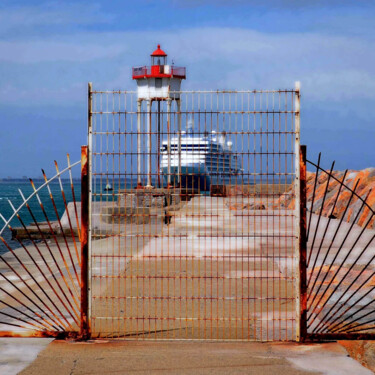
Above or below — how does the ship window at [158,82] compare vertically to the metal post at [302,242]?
above

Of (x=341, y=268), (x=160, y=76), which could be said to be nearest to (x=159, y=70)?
(x=160, y=76)

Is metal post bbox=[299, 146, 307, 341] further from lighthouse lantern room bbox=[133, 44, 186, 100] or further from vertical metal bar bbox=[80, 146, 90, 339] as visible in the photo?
lighthouse lantern room bbox=[133, 44, 186, 100]

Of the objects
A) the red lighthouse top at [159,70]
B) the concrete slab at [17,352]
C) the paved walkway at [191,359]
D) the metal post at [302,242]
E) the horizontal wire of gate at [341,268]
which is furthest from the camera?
the red lighthouse top at [159,70]

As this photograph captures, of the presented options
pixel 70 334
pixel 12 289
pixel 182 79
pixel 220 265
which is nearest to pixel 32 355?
pixel 70 334

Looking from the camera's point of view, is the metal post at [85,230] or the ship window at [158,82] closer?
the metal post at [85,230]

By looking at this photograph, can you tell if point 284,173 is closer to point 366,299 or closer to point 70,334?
point 70,334

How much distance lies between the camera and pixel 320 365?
6730 mm

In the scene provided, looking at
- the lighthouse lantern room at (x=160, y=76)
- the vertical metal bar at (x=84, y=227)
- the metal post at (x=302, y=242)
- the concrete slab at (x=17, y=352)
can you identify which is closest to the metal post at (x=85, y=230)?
the vertical metal bar at (x=84, y=227)

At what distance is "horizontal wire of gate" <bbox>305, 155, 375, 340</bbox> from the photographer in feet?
24.7

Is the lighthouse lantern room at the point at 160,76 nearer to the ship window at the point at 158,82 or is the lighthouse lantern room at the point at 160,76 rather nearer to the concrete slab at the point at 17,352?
the ship window at the point at 158,82

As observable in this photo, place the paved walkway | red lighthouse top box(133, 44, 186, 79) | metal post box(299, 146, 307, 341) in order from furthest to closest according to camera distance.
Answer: red lighthouse top box(133, 44, 186, 79), metal post box(299, 146, 307, 341), the paved walkway

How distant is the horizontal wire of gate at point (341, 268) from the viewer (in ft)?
24.7

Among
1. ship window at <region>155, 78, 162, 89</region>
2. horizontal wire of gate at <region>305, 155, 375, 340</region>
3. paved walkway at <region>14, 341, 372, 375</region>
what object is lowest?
paved walkway at <region>14, 341, 372, 375</region>

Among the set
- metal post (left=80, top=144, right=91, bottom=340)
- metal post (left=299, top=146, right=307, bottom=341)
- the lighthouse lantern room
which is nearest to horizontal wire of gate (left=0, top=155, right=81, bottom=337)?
metal post (left=80, top=144, right=91, bottom=340)
